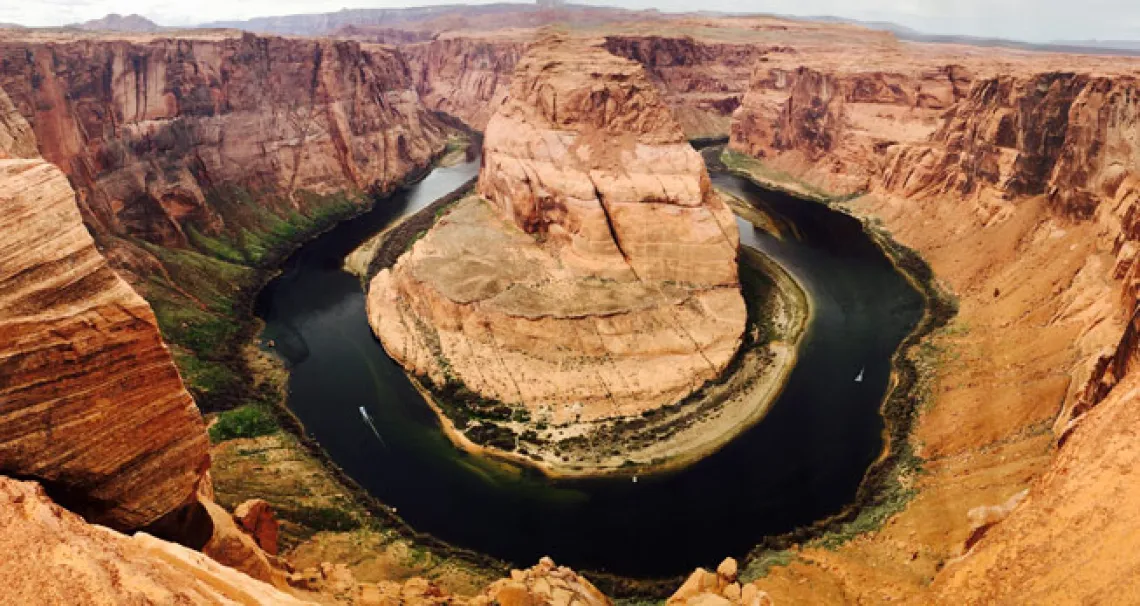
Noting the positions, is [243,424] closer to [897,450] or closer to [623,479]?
[623,479]

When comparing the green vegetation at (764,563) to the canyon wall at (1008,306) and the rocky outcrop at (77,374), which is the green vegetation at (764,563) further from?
the rocky outcrop at (77,374)

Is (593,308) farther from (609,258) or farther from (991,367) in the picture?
(991,367)

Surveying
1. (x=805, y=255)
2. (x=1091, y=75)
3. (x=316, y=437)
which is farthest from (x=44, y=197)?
(x=1091, y=75)

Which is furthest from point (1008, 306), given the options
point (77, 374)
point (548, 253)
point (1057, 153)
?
point (77, 374)

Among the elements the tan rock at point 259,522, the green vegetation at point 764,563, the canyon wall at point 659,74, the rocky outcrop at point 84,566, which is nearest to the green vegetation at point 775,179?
the canyon wall at point 659,74

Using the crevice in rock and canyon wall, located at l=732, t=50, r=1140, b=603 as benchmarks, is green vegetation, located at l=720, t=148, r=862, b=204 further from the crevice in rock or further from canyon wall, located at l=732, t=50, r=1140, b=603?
the crevice in rock

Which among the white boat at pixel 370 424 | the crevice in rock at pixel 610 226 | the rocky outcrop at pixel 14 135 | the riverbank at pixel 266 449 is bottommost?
the white boat at pixel 370 424
